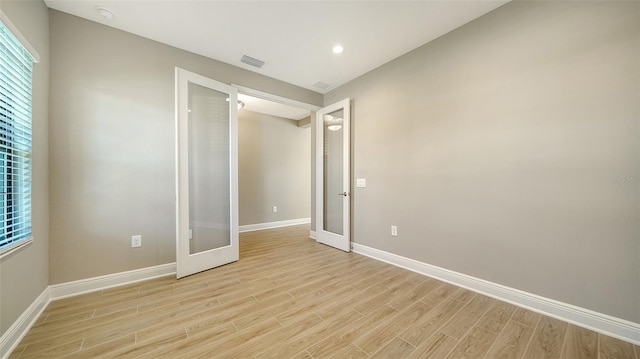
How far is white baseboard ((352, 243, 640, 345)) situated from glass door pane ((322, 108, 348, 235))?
1.38 metres

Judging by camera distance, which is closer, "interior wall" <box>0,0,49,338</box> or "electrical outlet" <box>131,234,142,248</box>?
"interior wall" <box>0,0,49,338</box>

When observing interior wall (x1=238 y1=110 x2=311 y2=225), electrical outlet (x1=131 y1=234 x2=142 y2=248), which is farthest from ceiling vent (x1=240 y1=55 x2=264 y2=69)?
electrical outlet (x1=131 y1=234 x2=142 y2=248)

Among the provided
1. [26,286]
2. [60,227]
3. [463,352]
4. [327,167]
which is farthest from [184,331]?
[327,167]

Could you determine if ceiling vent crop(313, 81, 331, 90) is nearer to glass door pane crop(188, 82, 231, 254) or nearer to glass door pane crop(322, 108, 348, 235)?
glass door pane crop(322, 108, 348, 235)

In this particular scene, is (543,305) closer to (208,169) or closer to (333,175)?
(333,175)

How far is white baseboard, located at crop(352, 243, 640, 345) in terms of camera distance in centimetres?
153

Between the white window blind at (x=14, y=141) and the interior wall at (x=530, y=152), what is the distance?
11.3 feet

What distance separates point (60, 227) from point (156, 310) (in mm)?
→ 1268

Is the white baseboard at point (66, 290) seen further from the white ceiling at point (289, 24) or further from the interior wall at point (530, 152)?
the interior wall at point (530, 152)

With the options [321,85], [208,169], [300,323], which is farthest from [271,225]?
[300,323]

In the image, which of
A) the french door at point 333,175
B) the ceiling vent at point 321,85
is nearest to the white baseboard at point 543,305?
the french door at point 333,175

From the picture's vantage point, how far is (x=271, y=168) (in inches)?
213

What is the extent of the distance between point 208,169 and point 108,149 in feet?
3.16

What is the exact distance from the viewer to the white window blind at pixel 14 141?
4.74 ft
